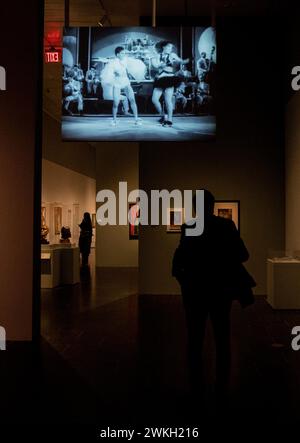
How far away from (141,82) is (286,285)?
4818 millimetres

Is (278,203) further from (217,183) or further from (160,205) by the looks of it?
(160,205)

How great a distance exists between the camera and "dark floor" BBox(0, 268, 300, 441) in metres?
3.86

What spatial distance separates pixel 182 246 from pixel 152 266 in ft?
25.1

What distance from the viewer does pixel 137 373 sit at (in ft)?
16.7

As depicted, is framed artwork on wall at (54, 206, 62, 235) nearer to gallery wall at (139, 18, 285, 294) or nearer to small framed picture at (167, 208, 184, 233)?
gallery wall at (139, 18, 285, 294)

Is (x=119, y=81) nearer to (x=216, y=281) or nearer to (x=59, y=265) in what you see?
(x=216, y=281)

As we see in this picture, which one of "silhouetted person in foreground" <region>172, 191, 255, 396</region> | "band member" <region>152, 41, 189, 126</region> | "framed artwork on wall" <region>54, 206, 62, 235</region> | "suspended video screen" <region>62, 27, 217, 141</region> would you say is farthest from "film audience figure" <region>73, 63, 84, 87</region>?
"framed artwork on wall" <region>54, 206, 62, 235</region>

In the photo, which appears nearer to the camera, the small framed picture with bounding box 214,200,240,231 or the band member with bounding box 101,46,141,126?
the band member with bounding box 101,46,141,126

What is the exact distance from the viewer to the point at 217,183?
38.5ft

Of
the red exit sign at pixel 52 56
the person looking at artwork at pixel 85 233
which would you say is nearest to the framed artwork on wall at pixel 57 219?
the person looking at artwork at pixel 85 233

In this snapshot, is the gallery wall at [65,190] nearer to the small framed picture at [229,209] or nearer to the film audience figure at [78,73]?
the small framed picture at [229,209]

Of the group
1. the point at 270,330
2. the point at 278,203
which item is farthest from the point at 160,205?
the point at 270,330

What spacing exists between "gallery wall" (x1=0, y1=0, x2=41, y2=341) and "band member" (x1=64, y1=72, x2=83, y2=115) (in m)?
0.50

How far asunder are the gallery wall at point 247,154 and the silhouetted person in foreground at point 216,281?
7.60 m
